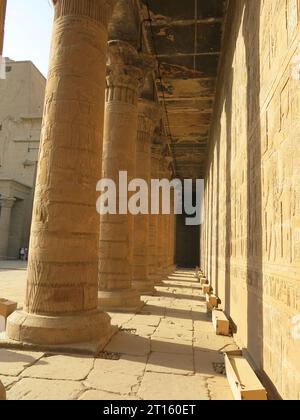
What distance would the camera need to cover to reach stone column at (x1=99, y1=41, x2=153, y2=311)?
7.49 metres

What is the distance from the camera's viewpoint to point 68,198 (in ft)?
15.8

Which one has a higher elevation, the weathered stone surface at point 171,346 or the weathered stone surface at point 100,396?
the weathered stone surface at point 100,396

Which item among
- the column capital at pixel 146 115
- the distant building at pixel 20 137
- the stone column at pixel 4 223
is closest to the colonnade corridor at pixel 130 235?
the column capital at pixel 146 115

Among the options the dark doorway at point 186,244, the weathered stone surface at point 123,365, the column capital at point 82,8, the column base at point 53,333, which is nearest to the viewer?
the weathered stone surface at point 123,365

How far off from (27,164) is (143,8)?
2639 centimetres

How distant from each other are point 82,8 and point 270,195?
3.80 m

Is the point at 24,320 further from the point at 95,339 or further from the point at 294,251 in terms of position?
the point at 294,251

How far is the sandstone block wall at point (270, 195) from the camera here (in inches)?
114

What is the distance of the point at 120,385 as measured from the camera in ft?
11.1

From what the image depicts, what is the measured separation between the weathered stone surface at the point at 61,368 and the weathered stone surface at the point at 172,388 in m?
0.66

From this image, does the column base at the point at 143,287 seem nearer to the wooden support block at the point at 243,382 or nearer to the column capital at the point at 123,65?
the column capital at the point at 123,65

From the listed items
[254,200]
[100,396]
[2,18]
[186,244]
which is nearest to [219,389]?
[100,396]

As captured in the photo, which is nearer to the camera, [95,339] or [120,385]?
[120,385]
